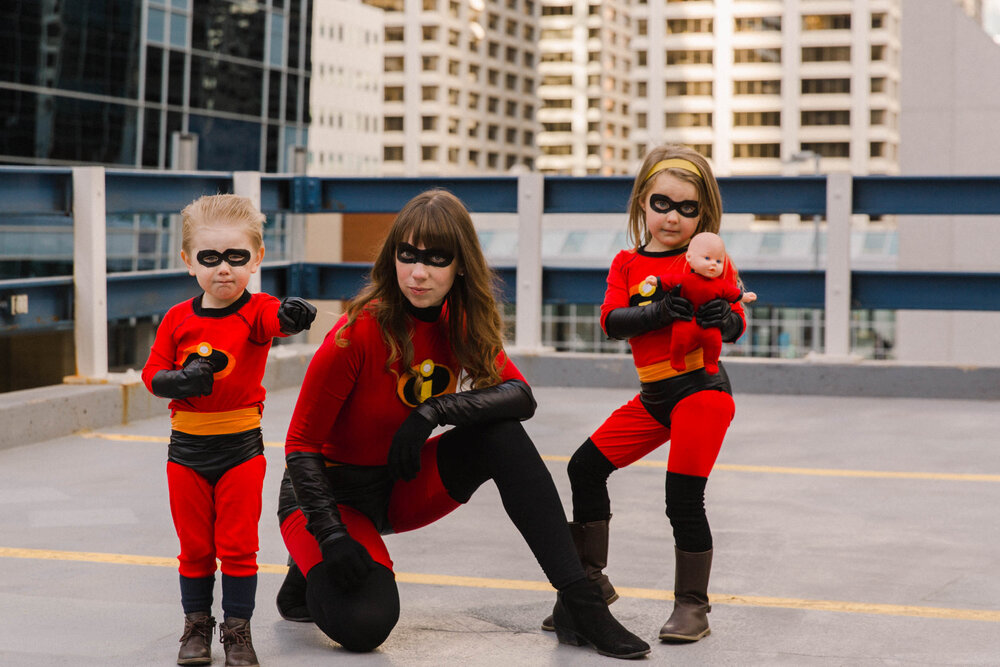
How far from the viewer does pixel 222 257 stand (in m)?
3.39

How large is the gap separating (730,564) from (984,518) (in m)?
1.30

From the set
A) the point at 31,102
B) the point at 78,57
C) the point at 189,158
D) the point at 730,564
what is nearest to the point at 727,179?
the point at 730,564

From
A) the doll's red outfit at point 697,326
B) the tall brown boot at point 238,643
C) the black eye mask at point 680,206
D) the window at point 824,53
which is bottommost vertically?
the tall brown boot at point 238,643

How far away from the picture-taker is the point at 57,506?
4992mm

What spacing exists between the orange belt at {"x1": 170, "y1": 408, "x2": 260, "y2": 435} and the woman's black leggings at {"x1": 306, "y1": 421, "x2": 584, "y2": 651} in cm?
44

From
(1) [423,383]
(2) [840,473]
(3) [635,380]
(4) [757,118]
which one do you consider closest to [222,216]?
(1) [423,383]

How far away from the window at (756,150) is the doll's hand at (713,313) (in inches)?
4789

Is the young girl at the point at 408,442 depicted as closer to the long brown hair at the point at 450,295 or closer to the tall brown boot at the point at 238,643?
the long brown hair at the point at 450,295

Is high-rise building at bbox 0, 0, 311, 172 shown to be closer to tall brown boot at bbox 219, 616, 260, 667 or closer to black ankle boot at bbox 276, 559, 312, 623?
black ankle boot at bbox 276, 559, 312, 623

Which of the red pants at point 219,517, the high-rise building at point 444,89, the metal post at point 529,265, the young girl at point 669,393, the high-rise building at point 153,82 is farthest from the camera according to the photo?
the high-rise building at point 444,89

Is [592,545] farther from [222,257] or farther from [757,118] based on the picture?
[757,118]

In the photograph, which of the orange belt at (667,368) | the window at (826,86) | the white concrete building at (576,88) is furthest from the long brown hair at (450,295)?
the white concrete building at (576,88)

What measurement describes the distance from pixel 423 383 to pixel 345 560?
56 centimetres

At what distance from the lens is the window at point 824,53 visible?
12044 centimetres
